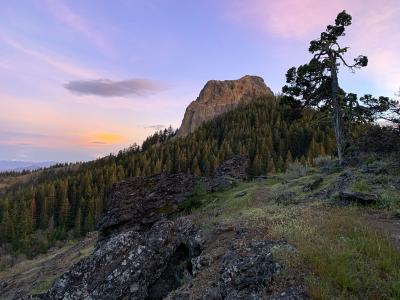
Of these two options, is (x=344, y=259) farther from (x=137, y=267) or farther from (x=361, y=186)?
(x=361, y=186)

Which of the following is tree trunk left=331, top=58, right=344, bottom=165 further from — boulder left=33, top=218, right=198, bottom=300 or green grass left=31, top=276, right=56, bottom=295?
green grass left=31, top=276, right=56, bottom=295

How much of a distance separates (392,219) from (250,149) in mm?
106850

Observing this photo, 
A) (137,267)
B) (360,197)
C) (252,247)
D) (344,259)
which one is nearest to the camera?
(344,259)

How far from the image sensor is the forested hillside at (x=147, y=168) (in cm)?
9769

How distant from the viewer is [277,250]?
9227mm

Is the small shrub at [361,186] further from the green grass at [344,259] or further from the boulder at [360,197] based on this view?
the green grass at [344,259]

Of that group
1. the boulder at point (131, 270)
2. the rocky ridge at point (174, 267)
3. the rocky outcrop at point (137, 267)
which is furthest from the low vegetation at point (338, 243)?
the boulder at point (131, 270)

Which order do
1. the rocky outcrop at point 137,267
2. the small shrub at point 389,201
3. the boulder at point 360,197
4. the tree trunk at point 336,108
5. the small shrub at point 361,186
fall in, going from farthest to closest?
the tree trunk at point 336,108, the small shrub at point 361,186, the boulder at point 360,197, the small shrub at point 389,201, the rocky outcrop at point 137,267

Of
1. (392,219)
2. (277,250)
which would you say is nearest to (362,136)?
(392,219)

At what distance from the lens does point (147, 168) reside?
124 m

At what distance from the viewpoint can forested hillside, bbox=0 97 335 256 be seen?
97.7 meters

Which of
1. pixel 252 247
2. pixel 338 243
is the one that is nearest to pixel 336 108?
pixel 338 243

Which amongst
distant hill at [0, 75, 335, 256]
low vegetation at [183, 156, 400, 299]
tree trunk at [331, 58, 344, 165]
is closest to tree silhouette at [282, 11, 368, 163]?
tree trunk at [331, 58, 344, 165]

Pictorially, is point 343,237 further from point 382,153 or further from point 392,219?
point 382,153
